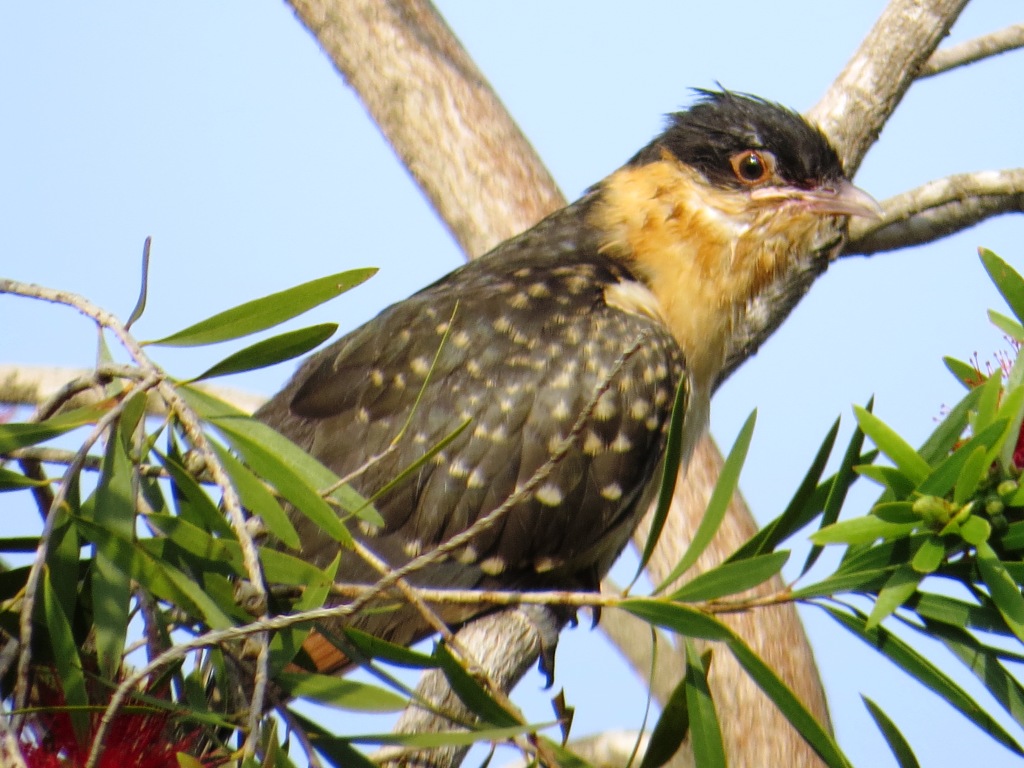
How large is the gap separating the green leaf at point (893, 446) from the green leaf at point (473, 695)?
0.77 m

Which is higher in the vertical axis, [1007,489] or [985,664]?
[1007,489]

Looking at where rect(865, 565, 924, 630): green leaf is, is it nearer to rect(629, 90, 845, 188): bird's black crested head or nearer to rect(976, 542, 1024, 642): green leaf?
rect(976, 542, 1024, 642): green leaf

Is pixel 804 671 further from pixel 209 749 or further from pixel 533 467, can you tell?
pixel 209 749

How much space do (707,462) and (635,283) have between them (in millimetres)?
1308

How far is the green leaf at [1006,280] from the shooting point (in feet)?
7.85

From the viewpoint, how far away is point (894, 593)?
2080 millimetres

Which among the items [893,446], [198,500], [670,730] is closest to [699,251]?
[893,446]

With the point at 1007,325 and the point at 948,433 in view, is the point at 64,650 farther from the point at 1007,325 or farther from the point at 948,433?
the point at 1007,325

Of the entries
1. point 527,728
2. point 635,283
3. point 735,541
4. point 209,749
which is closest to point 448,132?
point 635,283

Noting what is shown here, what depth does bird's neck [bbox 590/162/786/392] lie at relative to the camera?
427 centimetres

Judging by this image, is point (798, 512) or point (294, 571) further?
point (798, 512)

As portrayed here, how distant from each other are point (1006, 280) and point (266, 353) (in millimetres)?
1420

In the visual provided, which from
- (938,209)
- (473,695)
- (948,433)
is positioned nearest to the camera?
(473,695)

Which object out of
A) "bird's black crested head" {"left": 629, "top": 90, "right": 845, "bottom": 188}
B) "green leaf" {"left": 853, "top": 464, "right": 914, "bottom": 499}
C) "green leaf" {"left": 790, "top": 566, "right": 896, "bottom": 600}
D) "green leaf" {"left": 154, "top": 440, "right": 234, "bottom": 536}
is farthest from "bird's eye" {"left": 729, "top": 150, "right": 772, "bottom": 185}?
"green leaf" {"left": 154, "top": 440, "right": 234, "bottom": 536}
